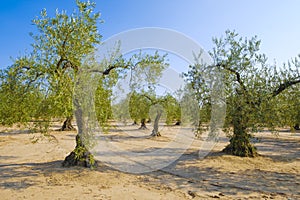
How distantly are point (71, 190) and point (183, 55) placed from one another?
Result: 1031 cm

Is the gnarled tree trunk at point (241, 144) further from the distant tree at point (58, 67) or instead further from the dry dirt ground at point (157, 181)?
the distant tree at point (58, 67)

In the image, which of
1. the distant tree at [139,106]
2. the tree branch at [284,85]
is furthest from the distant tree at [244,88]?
the distant tree at [139,106]

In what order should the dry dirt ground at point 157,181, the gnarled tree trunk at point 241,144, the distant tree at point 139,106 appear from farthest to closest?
the distant tree at point 139,106
the gnarled tree trunk at point 241,144
the dry dirt ground at point 157,181

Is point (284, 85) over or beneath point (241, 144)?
over

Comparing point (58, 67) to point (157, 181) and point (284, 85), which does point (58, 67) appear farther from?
point (284, 85)

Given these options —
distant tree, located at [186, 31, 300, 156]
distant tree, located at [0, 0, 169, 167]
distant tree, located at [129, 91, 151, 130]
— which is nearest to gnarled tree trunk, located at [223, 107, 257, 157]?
distant tree, located at [186, 31, 300, 156]

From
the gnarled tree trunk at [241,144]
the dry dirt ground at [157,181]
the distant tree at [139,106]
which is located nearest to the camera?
the dry dirt ground at [157,181]

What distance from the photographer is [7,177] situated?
945 cm

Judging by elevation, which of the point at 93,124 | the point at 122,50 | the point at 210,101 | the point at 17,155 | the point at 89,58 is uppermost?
the point at 122,50

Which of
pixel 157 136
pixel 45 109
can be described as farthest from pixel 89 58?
pixel 157 136

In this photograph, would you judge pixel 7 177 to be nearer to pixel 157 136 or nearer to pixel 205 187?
pixel 205 187

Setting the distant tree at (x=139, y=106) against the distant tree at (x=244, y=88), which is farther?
the distant tree at (x=139, y=106)

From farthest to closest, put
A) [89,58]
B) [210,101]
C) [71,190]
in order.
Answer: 1. [210,101]
2. [89,58]
3. [71,190]

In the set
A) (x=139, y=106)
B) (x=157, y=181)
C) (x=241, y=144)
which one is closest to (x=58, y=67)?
(x=157, y=181)
